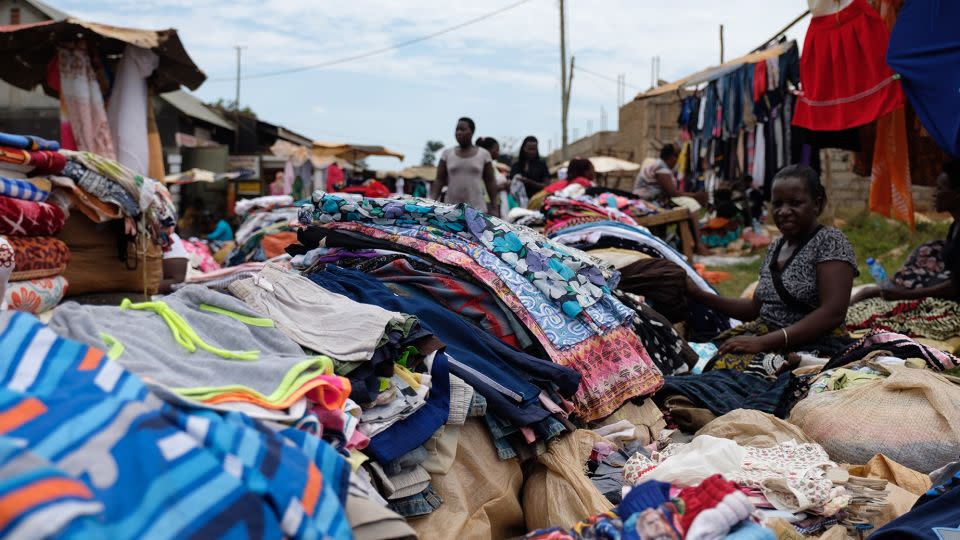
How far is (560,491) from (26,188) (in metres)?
2.82

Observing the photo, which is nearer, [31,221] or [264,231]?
[31,221]

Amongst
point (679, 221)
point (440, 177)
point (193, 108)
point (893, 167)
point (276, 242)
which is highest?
point (193, 108)

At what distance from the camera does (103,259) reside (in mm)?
4504

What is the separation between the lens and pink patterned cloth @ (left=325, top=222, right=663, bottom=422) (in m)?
3.11

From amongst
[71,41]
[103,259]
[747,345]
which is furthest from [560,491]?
[71,41]

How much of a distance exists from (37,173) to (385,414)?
264 cm

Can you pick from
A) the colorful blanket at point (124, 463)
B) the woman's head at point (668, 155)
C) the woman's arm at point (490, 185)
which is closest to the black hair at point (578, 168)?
the woman's arm at point (490, 185)

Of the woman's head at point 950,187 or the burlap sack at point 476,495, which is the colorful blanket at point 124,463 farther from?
the woman's head at point 950,187

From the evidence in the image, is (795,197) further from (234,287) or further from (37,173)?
(37,173)

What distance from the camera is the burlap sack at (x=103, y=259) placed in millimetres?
4379

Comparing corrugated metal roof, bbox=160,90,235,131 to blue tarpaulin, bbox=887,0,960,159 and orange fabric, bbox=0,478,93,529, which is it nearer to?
blue tarpaulin, bbox=887,0,960,159

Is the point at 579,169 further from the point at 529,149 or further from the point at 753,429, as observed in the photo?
the point at 753,429

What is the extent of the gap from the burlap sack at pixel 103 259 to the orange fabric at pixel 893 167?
5.35 m

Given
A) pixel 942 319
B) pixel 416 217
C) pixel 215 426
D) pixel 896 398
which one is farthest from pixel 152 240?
pixel 942 319
